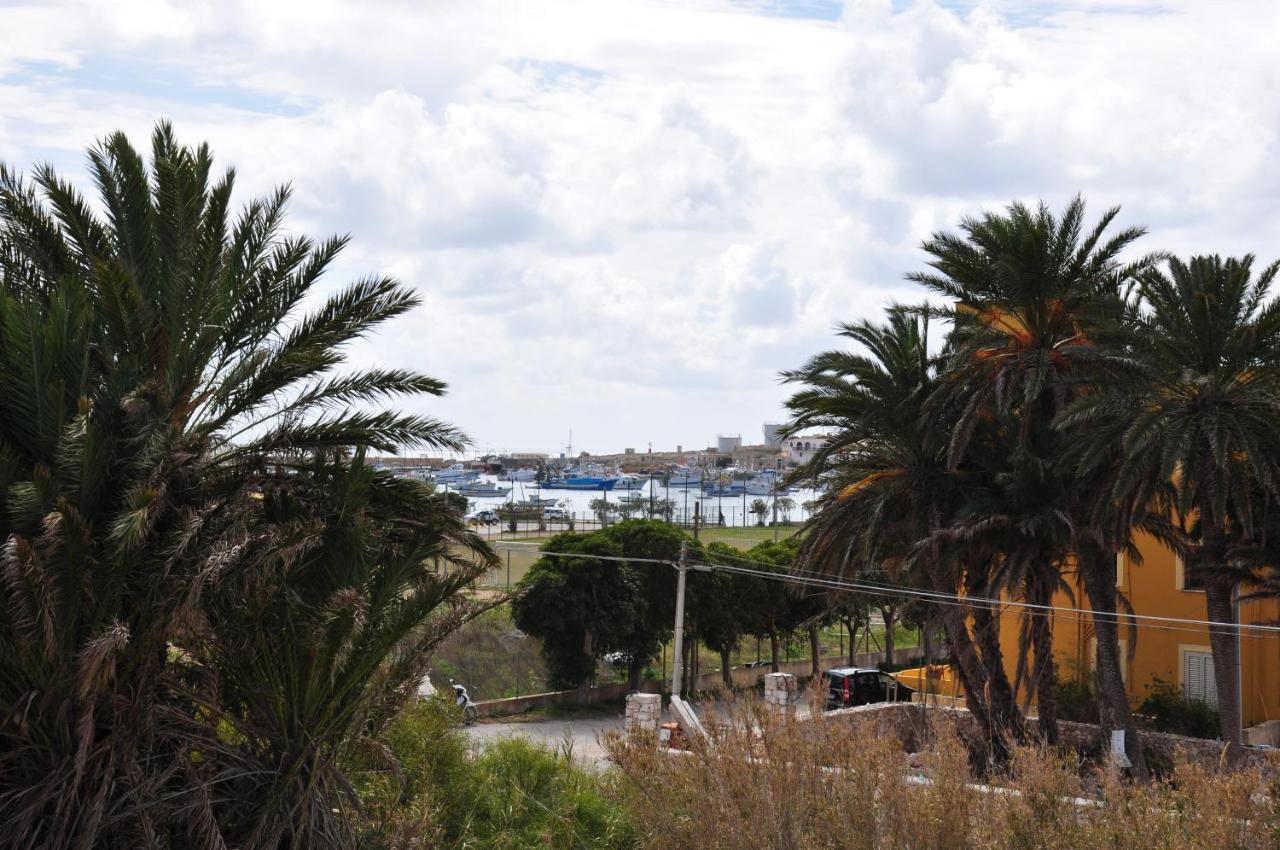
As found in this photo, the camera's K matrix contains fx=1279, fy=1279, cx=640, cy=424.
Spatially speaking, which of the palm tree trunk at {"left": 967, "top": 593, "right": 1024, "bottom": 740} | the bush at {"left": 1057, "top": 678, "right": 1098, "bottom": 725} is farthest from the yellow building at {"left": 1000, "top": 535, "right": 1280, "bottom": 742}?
the palm tree trunk at {"left": 967, "top": 593, "right": 1024, "bottom": 740}

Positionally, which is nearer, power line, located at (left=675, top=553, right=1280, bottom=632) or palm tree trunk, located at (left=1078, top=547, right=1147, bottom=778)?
power line, located at (left=675, top=553, right=1280, bottom=632)

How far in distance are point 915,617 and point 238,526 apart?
2881 cm

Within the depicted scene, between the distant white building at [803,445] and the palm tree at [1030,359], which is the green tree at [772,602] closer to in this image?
the distant white building at [803,445]

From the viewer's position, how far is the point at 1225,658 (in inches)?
901

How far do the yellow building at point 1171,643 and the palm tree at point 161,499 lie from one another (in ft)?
69.1

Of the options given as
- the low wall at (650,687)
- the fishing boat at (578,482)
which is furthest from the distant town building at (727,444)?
the low wall at (650,687)

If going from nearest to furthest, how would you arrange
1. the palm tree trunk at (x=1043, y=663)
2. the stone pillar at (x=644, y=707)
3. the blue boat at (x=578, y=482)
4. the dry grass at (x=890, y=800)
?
1. the dry grass at (x=890, y=800)
2. the stone pillar at (x=644, y=707)
3. the palm tree trunk at (x=1043, y=663)
4. the blue boat at (x=578, y=482)

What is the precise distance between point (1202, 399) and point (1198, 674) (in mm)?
12193

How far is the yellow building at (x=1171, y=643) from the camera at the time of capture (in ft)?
97.5

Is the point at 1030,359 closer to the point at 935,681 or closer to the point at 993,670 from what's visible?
the point at 993,670

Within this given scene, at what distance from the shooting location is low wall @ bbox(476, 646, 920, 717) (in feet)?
114

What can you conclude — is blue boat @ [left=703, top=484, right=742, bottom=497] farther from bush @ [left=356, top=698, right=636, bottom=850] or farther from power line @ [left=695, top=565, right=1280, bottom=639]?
bush @ [left=356, top=698, right=636, bottom=850]

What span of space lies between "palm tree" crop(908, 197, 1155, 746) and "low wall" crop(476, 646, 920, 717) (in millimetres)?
7507

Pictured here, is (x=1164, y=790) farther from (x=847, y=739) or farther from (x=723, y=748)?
(x=723, y=748)
